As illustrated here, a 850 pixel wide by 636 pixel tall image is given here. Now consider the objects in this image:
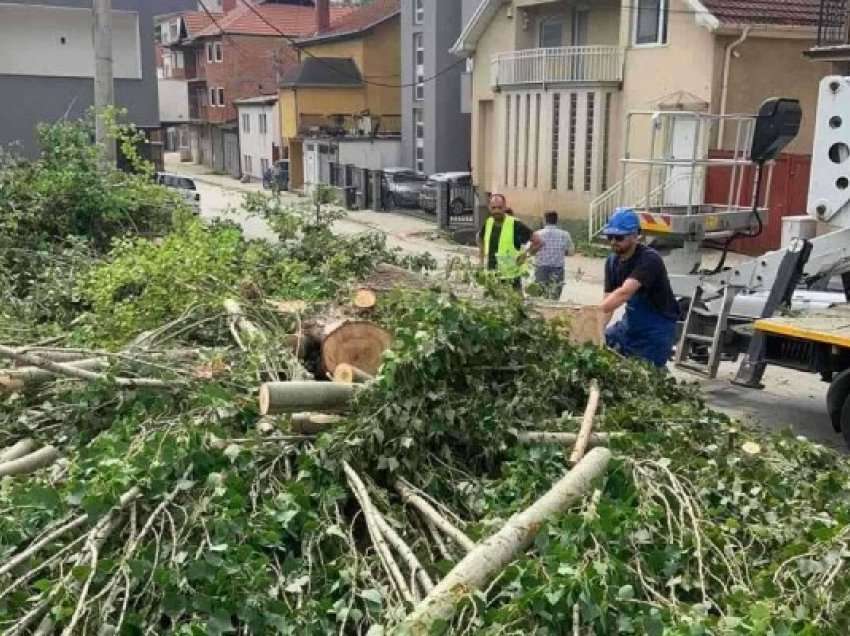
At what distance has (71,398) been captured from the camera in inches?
207

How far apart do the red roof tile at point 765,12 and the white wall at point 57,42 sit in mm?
13566

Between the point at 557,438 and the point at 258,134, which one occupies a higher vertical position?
the point at 258,134

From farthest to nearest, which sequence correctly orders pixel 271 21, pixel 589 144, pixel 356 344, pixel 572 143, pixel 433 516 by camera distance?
pixel 271 21 → pixel 572 143 → pixel 589 144 → pixel 356 344 → pixel 433 516

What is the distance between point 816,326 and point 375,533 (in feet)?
14.8

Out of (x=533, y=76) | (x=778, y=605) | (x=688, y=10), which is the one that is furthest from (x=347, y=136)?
(x=778, y=605)

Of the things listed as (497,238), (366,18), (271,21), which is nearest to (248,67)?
(271,21)

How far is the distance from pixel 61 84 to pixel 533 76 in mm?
11217

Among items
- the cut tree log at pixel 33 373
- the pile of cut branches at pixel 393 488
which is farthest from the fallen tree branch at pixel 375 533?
the cut tree log at pixel 33 373

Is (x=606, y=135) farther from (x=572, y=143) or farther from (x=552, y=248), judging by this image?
(x=552, y=248)

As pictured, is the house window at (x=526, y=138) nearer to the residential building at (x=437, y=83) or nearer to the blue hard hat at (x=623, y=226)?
the residential building at (x=437, y=83)

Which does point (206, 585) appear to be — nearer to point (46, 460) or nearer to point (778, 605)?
point (46, 460)

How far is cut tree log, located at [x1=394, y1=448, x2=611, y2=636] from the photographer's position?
3334 millimetres

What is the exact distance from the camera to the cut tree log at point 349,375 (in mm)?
4945

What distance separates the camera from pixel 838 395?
703cm
